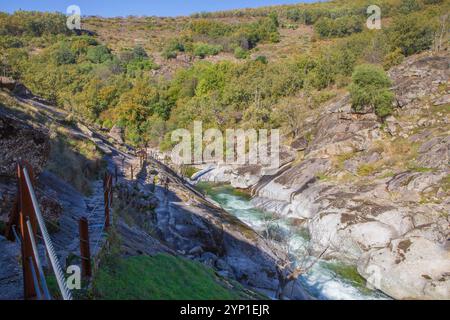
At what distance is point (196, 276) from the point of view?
Answer: 40.2ft

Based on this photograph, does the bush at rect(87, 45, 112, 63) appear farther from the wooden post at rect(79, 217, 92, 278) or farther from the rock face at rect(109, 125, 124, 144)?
the wooden post at rect(79, 217, 92, 278)

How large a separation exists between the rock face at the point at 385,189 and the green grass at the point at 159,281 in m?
4.79

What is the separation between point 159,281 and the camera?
9.97 meters

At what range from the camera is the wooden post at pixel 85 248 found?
23.7 ft

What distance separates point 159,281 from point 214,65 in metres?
81.3

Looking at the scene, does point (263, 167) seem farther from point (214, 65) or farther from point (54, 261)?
point (214, 65)

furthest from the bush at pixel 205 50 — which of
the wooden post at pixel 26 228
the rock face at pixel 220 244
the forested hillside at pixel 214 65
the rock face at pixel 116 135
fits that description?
the wooden post at pixel 26 228

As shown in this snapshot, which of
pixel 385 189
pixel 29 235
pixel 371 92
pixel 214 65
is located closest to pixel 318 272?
pixel 385 189

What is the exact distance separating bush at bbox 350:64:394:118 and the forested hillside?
12 centimetres

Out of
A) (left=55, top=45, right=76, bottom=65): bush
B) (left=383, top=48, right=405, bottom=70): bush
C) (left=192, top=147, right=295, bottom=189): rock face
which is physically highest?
(left=55, top=45, right=76, bottom=65): bush

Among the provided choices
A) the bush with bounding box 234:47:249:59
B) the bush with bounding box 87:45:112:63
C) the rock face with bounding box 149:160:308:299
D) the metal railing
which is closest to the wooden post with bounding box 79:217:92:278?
the metal railing

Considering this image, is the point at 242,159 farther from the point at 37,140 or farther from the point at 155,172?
the point at 37,140

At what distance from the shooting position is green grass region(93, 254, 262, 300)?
8391 mm

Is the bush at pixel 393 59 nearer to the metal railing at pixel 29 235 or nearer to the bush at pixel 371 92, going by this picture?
the bush at pixel 371 92
